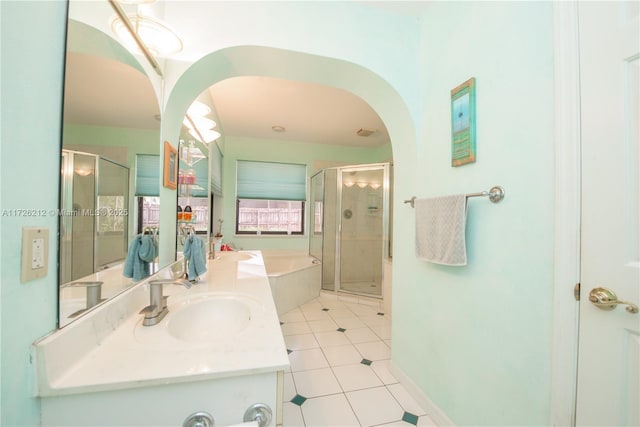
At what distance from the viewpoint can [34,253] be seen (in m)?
0.62

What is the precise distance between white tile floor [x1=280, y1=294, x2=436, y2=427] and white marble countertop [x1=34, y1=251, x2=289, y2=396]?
3.26ft

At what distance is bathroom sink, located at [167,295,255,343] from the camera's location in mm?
1126

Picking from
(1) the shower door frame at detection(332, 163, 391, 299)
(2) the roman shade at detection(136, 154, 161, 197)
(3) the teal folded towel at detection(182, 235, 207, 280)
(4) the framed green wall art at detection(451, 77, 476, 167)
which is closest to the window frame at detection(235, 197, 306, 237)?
(1) the shower door frame at detection(332, 163, 391, 299)

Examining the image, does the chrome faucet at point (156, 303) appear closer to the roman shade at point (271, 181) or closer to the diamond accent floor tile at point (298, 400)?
the diamond accent floor tile at point (298, 400)

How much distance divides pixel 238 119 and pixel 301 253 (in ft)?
7.96

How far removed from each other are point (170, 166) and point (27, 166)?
883 mm

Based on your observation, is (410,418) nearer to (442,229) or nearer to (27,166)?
(442,229)

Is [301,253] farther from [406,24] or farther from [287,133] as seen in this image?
[406,24]

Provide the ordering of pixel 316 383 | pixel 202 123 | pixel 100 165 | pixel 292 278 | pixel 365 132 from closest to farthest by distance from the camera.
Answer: pixel 100 165, pixel 316 383, pixel 202 123, pixel 292 278, pixel 365 132

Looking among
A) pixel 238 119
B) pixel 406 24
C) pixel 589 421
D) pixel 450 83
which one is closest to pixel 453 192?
pixel 450 83

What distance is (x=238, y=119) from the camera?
356 cm

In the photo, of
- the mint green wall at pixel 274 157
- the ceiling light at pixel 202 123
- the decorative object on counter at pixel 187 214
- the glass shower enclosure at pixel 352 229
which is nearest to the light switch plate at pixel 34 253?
the decorative object on counter at pixel 187 214

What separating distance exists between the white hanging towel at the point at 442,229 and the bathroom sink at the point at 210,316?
1.03 meters

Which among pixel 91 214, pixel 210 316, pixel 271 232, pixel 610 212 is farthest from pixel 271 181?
pixel 610 212
